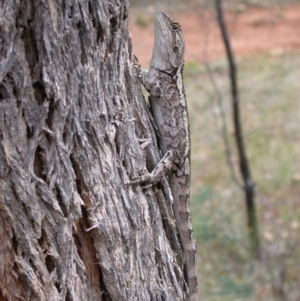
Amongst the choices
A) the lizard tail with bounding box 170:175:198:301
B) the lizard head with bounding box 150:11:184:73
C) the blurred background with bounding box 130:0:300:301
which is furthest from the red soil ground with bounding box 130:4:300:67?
the lizard tail with bounding box 170:175:198:301

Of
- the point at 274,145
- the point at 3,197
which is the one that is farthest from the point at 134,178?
the point at 274,145

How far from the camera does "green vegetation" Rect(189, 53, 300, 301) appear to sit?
618cm

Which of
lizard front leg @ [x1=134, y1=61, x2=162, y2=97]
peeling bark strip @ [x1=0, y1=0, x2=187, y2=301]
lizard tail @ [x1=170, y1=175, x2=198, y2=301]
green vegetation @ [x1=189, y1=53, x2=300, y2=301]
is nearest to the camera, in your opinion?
peeling bark strip @ [x1=0, y1=0, x2=187, y2=301]

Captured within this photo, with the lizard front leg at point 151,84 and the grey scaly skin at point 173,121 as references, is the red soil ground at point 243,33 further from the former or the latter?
the lizard front leg at point 151,84

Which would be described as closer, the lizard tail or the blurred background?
the lizard tail

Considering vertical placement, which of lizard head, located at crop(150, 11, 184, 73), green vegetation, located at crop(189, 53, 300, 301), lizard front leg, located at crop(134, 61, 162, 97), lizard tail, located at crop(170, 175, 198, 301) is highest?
lizard head, located at crop(150, 11, 184, 73)

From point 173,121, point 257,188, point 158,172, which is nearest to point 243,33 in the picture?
point 257,188

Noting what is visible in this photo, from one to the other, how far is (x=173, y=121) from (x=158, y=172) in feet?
1.95

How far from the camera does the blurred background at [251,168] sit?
626 cm

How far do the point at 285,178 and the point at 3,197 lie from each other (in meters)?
7.34

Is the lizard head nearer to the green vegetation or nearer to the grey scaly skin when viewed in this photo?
the grey scaly skin

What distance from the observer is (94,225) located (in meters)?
2.19

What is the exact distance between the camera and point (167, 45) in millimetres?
3508

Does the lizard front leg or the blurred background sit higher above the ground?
the lizard front leg
